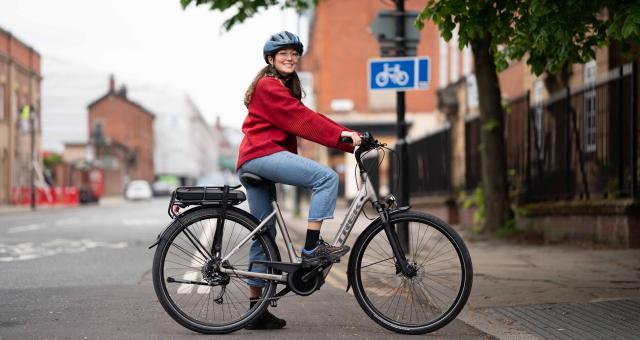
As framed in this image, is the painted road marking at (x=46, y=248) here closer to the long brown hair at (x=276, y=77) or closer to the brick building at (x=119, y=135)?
the long brown hair at (x=276, y=77)

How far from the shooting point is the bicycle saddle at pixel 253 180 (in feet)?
18.0

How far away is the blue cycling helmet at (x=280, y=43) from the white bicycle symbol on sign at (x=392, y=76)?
4679mm

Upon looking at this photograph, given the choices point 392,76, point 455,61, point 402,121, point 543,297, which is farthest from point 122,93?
point 543,297

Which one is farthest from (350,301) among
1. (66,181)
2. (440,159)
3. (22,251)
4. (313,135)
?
(66,181)

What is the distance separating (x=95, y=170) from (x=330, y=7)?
30.4 meters

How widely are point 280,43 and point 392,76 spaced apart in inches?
191

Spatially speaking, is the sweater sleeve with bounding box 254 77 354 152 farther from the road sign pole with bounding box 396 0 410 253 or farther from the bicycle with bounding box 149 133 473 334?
the road sign pole with bounding box 396 0 410 253

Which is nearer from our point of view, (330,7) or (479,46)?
(479,46)

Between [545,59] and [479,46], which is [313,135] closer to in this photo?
[545,59]

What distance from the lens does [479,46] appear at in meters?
13.7

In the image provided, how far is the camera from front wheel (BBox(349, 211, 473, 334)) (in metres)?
5.32

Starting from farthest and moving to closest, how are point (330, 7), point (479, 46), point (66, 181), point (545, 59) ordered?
point (66, 181)
point (330, 7)
point (479, 46)
point (545, 59)

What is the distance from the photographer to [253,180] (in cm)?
554

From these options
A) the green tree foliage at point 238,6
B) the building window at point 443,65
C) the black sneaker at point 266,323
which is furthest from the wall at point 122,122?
the black sneaker at point 266,323
